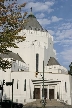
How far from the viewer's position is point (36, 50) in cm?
6412

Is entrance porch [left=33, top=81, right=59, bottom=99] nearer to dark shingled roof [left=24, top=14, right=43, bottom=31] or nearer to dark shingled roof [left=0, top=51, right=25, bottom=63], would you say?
dark shingled roof [left=0, top=51, right=25, bottom=63]

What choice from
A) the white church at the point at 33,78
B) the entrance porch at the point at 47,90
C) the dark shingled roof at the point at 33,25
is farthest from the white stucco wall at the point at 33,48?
the entrance porch at the point at 47,90

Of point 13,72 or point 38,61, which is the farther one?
point 38,61

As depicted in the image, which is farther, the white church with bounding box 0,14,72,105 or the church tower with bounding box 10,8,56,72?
the church tower with bounding box 10,8,56,72

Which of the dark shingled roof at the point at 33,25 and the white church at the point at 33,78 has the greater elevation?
the dark shingled roof at the point at 33,25

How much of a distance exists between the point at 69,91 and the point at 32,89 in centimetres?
903

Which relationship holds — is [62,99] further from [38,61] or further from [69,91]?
[38,61]

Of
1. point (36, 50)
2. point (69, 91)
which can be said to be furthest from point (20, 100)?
point (36, 50)

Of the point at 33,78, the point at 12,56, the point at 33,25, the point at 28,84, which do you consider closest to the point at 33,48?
the point at 12,56

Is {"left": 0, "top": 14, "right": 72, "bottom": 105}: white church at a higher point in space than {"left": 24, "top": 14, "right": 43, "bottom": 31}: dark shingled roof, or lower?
lower

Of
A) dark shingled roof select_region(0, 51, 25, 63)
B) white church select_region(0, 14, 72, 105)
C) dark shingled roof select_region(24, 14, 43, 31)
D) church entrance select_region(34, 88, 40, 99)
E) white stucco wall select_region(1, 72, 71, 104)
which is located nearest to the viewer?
white stucco wall select_region(1, 72, 71, 104)

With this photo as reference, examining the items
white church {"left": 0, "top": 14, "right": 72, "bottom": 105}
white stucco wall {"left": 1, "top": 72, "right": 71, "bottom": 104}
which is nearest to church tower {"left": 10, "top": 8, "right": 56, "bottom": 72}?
white church {"left": 0, "top": 14, "right": 72, "bottom": 105}

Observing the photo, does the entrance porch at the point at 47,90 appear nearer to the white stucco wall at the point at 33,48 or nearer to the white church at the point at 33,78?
the white church at the point at 33,78

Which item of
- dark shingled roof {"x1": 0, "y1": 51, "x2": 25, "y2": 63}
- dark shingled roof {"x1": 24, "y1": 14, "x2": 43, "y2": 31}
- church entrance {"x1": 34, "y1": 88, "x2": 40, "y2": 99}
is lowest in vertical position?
church entrance {"x1": 34, "y1": 88, "x2": 40, "y2": 99}
